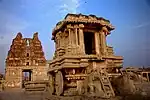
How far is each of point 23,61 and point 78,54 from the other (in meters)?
25.0

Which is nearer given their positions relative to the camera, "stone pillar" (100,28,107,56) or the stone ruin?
the stone ruin

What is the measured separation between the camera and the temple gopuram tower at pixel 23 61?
103 feet

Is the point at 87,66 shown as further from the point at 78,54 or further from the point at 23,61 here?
the point at 23,61

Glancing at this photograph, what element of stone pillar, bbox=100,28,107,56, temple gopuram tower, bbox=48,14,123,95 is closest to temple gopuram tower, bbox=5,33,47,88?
temple gopuram tower, bbox=48,14,123,95

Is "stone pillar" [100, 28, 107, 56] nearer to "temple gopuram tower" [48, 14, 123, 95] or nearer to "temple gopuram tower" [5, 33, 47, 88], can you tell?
"temple gopuram tower" [48, 14, 123, 95]

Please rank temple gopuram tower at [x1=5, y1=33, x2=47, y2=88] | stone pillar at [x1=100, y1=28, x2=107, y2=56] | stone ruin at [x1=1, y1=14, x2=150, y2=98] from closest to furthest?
1. stone ruin at [x1=1, y1=14, x2=150, y2=98]
2. stone pillar at [x1=100, y1=28, x2=107, y2=56]
3. temple gopuram tower at [x1=5, y1=33, x2=47, y2=88]

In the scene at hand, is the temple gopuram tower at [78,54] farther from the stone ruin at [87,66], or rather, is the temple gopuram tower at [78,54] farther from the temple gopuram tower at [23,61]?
the temple gopuram tower at [23,61]

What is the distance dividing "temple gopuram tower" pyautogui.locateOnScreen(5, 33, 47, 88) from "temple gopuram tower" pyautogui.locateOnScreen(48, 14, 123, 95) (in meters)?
20.9

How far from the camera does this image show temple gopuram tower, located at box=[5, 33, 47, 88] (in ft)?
103

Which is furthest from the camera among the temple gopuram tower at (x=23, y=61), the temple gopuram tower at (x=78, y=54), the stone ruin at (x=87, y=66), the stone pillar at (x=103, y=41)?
the temple gopuram tower at (x=23, y=61)

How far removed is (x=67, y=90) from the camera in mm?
9562

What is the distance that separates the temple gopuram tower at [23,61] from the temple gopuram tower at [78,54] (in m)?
20.9

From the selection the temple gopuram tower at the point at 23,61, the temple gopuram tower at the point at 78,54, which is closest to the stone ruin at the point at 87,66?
the temple gopuram tower at the point at 78,54

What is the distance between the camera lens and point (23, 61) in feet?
109
